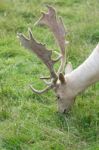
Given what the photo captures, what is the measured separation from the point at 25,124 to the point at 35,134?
0.55ft

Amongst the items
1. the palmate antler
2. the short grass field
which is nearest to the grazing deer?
the palmate antler

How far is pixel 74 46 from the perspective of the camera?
6121mm

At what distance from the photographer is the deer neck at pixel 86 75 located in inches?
167

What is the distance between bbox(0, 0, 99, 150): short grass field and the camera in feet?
13.8

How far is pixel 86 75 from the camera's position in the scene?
4.28 meters

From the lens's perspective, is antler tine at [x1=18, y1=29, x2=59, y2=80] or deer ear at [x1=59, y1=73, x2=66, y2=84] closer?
antler tine at [x1=18, y1=29, x2=59, y2=80]

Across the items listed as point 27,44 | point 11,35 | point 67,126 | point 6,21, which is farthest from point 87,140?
point 6,21

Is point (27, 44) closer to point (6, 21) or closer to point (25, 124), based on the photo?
point (25, 124)

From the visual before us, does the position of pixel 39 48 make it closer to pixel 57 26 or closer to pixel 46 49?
pixel 46 49

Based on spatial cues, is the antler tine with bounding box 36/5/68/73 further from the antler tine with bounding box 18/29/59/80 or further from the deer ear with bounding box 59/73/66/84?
the antler tine with bounding box 18/29/59/80

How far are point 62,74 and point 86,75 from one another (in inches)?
8.1

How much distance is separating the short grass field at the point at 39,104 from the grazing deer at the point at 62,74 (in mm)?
199

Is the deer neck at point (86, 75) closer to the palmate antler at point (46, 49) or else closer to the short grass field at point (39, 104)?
the palmate antler at point (46, 49)

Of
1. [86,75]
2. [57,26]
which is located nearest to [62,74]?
[86,75]
